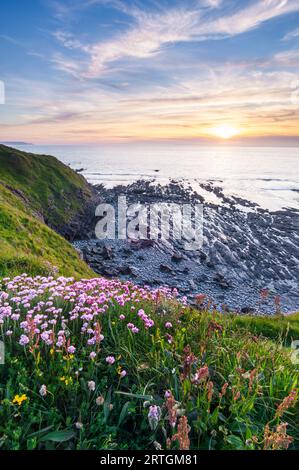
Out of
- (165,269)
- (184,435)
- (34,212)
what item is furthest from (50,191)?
(184,435)

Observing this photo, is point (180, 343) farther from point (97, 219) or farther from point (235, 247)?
point (97, 219)

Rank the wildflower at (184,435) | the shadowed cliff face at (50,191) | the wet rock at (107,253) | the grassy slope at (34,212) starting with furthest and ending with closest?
the shadowed cliff face at (50,191) → the wet rock at (107,253) → the grassy slope at (34,212) → the wildflower at (184,435)

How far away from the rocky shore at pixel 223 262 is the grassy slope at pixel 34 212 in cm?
557

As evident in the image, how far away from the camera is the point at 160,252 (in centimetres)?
3353

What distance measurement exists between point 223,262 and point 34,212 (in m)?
20.2

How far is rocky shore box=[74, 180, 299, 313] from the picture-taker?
2644 centimetres
